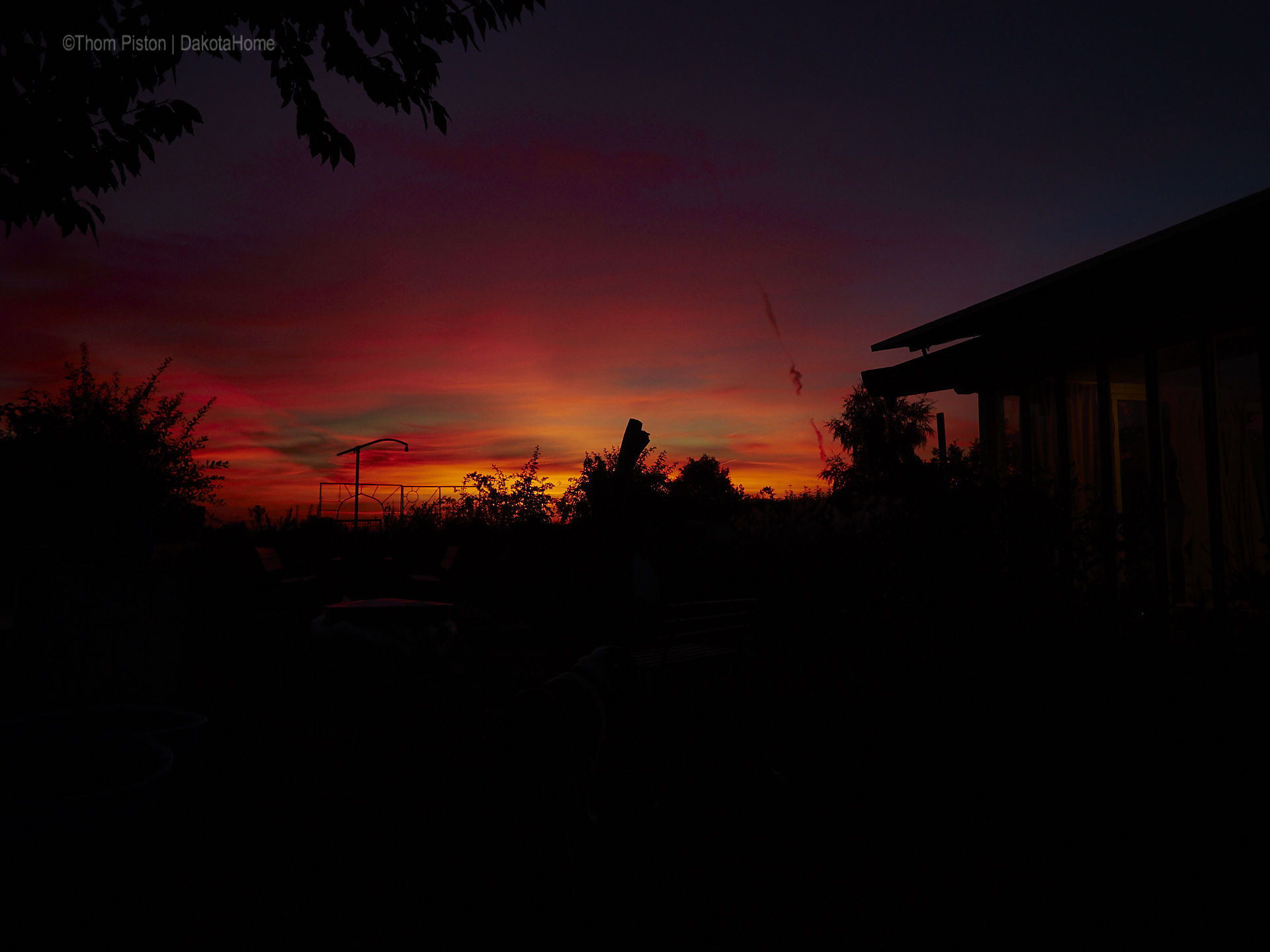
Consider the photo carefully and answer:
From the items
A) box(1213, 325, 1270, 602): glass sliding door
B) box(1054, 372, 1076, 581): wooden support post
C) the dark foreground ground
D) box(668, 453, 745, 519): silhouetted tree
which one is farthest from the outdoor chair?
box(668, 453, 745, 519): silhouetted tree

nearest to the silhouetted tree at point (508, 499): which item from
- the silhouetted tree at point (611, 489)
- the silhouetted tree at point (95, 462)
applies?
the silhouetted tree at point (611, 489)

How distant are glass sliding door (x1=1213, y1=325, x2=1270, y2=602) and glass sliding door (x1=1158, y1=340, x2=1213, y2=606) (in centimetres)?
14

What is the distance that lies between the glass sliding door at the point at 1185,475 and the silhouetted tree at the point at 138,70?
5.71 m

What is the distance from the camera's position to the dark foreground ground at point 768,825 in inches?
95.7

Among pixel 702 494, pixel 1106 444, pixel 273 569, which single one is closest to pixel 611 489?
pixel 702 494

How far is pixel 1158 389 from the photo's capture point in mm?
5988

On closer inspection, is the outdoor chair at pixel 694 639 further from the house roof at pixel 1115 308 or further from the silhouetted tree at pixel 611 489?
the silhouetted tree at pixel 611 489

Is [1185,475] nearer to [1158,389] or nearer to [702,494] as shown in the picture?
[1158,389]

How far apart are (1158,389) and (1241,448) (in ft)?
2.54

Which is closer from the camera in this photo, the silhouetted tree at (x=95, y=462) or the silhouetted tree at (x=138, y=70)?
the silhouetted tree at (x=138, y=70)

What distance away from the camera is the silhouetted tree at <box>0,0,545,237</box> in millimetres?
3299

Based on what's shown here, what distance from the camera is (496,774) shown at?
287 cm

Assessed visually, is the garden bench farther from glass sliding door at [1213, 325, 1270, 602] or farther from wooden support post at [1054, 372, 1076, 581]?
glass sliding door at [1213, 325, 1270, 602]

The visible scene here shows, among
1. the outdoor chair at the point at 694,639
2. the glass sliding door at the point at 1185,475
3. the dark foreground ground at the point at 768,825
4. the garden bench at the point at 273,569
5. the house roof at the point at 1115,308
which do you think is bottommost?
the dark foreground ground at the point at 768,825
